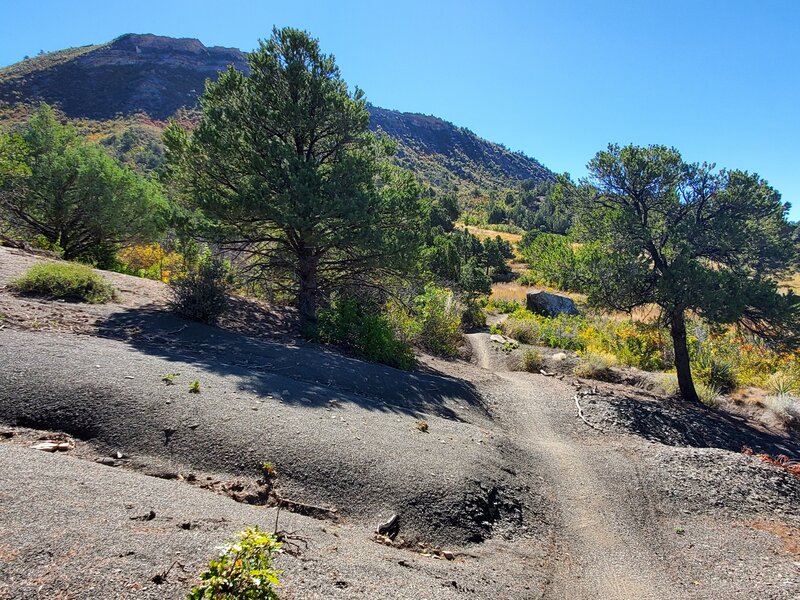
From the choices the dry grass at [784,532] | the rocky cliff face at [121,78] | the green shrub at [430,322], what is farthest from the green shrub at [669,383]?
the rocky cliff face at [121,78]

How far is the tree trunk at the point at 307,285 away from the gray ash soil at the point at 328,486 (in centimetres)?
A: 269

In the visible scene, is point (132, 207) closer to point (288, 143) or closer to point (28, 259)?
point (28, 259)

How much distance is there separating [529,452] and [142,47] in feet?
401

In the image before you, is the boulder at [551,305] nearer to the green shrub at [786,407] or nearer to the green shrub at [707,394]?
the green shrub at [707,394]

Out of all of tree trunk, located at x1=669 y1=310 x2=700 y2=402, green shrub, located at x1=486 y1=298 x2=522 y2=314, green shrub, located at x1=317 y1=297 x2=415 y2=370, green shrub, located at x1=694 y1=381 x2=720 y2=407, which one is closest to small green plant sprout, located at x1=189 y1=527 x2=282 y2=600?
green shrub, located at x1=317 y1=297 x2=415 y2=370

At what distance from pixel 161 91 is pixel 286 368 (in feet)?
309

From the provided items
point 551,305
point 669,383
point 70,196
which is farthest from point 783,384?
point 70,196

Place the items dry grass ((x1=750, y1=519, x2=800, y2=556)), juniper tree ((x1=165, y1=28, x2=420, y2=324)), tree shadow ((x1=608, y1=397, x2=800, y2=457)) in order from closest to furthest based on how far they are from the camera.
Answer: dry grass ((x1=750, y1=519, x2=800, y2=556)), tree shadow ((x1=608, y1=397, x2=800, y2=457)), juniper tree ((x1=165, y1=28, x2=420, y2=324))

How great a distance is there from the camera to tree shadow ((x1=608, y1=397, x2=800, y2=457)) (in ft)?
25.5

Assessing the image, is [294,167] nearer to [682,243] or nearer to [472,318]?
[682,243]

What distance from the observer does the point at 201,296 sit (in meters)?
8.09

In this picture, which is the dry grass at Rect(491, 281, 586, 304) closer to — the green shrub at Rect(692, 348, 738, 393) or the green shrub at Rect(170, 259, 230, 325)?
the green shrub at Rect(692, 348, 738, 393)

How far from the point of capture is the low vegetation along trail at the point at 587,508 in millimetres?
3611

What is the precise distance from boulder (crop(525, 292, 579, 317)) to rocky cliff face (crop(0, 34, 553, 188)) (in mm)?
61153
